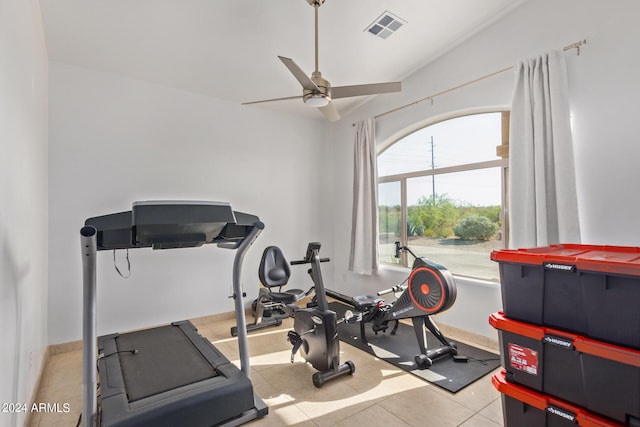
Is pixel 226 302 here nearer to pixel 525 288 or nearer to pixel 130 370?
pixel 130 370

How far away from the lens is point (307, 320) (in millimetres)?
2701

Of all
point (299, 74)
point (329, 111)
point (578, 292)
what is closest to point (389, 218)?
point (329, 111)

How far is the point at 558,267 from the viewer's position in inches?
60.1

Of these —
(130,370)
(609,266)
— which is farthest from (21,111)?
(609,266)

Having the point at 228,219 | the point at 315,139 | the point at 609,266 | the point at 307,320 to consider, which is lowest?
the point at 307,320

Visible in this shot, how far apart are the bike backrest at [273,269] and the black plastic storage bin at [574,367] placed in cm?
253

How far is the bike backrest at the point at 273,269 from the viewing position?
3.76 meters

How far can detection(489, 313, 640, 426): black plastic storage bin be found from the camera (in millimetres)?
1312

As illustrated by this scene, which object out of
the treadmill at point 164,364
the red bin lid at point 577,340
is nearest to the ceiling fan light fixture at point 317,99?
the treadmill at point 164,364

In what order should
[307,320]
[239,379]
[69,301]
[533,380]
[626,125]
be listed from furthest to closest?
1. [69,301]
2. [307,320]
3. [626,125]
4. [239,379]
5. [533,380]

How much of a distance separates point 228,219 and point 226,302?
8.78 ft

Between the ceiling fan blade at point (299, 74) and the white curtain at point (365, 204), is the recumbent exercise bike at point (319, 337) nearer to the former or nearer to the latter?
the ceiling fan blade at point (299, 74)

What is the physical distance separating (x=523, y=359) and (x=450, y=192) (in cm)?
236

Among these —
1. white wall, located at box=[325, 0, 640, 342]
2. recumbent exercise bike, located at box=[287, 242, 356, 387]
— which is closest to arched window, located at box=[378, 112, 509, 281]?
white wall, located at box=[325, 0, 640, 342]
